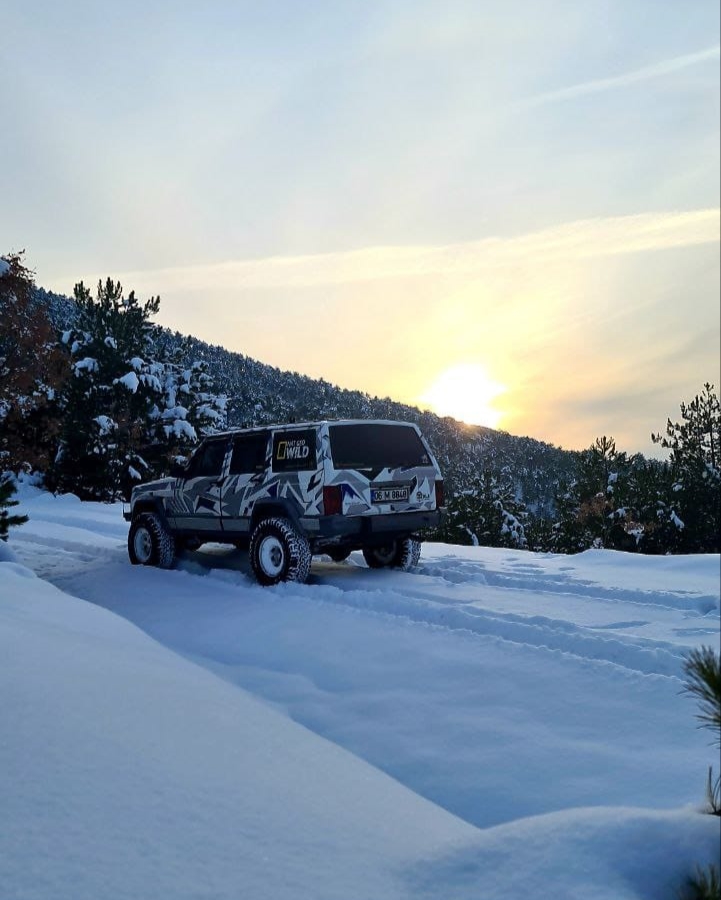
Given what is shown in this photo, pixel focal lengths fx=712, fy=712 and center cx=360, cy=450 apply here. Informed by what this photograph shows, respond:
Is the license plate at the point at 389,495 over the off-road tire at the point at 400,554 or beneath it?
over

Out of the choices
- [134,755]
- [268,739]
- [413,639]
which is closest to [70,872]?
[134,755]

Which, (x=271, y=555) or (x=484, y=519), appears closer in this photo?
(x=271, y=555)

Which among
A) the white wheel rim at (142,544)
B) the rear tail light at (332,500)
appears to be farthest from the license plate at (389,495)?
the white wheel rim at (142,544)

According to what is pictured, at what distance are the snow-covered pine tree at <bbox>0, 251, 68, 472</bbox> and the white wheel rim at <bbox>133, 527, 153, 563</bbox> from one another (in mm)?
5561

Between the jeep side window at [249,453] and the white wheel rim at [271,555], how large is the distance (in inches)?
38.8

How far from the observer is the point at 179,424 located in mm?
28656

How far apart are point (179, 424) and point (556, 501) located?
55.7 feet

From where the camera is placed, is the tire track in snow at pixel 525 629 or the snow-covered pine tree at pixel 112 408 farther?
the snow-covered pine tree at pixel 112 408

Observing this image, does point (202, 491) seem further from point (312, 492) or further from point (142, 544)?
point (312, 492)

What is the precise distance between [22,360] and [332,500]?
10.7 metres

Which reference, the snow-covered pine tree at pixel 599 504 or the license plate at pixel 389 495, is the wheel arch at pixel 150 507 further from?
the snow-covered pine tree at pixel 599 504

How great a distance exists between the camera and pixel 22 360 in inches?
631

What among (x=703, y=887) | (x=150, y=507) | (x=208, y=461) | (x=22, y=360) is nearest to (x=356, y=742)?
(x=703, y=887)

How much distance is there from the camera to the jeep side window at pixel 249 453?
9.51 m
